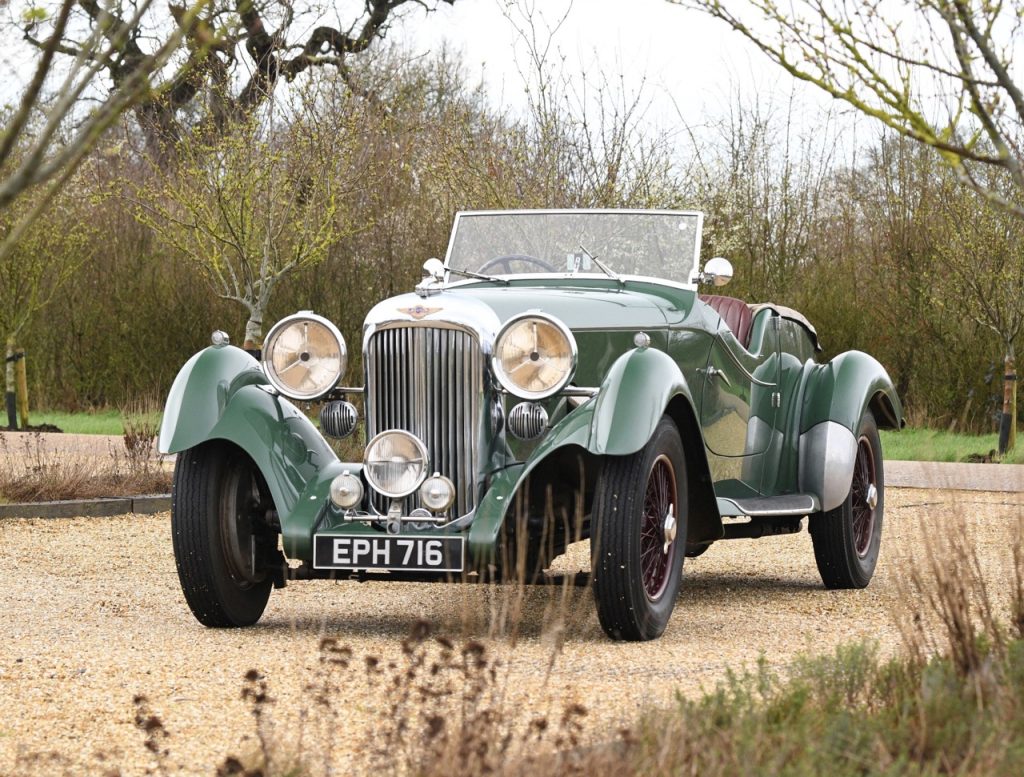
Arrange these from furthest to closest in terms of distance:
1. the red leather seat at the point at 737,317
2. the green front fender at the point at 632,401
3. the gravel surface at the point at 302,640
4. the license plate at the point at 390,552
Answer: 1. the red leather seat at the point at 737,317
2. the license plate at the point at 390,552
3. the green front fender at the point at 632,401
4. the gravel surface at the point at 302,640

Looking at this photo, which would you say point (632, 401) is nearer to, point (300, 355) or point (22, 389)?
point (300, 355)

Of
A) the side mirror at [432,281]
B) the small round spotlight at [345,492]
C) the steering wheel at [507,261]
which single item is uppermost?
the steering wheel at [507,261]

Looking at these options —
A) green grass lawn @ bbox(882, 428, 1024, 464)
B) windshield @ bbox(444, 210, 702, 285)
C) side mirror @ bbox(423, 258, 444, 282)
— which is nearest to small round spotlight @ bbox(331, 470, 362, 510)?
side mirror @ bbox(423, 258, 444, 282)

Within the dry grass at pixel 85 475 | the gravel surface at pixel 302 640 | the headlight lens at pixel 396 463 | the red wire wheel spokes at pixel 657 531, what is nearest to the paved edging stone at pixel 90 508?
the dry grass at pixel 85 475

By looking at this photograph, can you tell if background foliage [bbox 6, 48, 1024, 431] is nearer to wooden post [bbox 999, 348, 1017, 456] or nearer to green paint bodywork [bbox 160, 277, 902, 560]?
wooden post [bbox 999, 348, 1017, 456]

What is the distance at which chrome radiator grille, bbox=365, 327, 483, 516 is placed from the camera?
5.88m

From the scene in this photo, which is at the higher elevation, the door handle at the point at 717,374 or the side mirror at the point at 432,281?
the side mirror at the point at 432,281

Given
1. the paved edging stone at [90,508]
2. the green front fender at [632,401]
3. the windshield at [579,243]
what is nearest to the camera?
the green front fender at [632,401]

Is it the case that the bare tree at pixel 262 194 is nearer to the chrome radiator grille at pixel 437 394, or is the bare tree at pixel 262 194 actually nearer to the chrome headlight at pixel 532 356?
the chrome radiator grille at pixel 437 394

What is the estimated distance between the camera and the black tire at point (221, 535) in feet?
19.2

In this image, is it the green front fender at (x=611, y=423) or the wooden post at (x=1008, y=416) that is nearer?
the green front fender at (x=611, y=423)

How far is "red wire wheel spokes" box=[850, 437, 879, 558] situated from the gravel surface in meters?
0.26

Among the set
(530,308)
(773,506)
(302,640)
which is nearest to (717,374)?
(773,506)

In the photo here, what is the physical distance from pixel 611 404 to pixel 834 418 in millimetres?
2214
